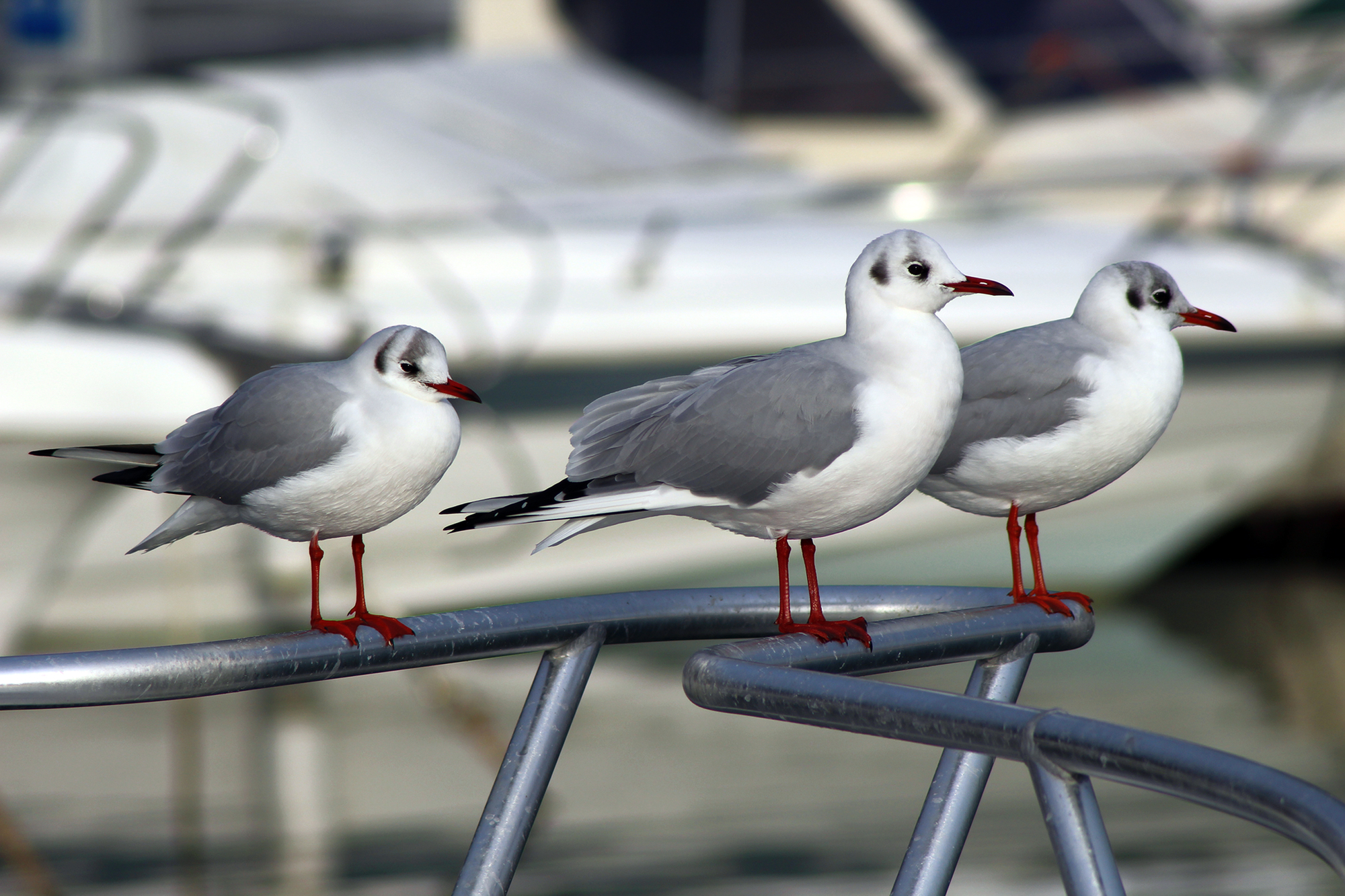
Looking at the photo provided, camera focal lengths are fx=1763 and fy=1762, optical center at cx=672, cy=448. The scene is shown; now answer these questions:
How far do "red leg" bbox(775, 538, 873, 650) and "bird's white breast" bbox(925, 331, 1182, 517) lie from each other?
0.20 metres

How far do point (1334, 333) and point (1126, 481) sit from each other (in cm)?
126

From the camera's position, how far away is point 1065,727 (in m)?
1.27

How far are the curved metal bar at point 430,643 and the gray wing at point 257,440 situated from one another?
0.86 ft

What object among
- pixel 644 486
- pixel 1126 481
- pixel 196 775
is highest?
pixel 1126 481

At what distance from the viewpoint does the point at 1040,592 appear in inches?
80.0

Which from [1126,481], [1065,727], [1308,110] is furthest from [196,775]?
[1308,110]

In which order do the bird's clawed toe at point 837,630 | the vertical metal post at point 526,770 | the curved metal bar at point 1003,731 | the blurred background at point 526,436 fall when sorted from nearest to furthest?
the curved metal bar at point 1003,731 → the vertical metal post at point 526,770 → the bird's clawed toe at point 837,630 → the blurred background at point 526,436

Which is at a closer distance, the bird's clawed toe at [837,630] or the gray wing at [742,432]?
the bird's clawed toe at [837,630]

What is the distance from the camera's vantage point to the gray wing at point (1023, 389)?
196 centimetres

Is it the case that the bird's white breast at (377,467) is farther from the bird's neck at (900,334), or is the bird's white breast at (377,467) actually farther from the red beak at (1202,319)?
the red beak at (1202,319)

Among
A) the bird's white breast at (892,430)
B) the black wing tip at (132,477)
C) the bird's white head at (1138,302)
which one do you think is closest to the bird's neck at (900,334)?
the bird's white breast at (892,430)

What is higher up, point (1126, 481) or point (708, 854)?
point (1126, 481)

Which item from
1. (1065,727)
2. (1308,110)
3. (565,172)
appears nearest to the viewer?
(1065,727)

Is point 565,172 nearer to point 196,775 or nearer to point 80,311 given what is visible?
point 80,311
